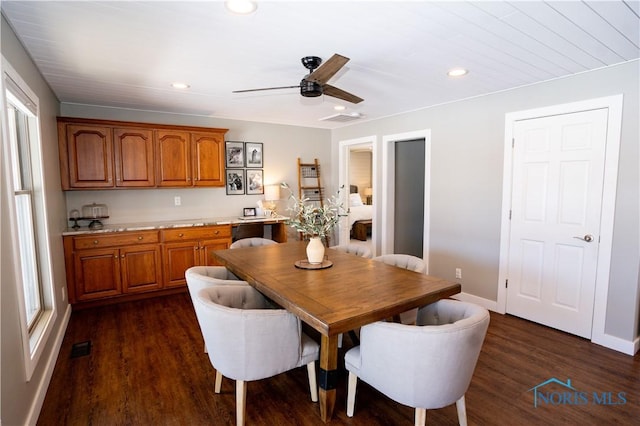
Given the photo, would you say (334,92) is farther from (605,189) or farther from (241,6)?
(605,189)

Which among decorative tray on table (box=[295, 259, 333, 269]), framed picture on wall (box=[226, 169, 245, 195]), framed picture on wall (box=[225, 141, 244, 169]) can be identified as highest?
framed picture on wall (box=[225, 141, 244, 169])

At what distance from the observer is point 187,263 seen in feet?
14.0

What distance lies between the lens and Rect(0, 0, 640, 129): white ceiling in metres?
1.85

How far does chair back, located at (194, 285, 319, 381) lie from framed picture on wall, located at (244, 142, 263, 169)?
3468 millimetres

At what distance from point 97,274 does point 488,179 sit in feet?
14.7

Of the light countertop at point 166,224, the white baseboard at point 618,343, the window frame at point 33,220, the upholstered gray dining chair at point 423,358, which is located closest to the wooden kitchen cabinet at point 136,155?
the light countertop at point 166,224

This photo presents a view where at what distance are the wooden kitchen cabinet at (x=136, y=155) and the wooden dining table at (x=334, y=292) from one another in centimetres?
216

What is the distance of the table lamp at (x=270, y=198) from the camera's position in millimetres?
5211

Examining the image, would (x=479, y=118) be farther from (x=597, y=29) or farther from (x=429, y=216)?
(x=597, y=29)

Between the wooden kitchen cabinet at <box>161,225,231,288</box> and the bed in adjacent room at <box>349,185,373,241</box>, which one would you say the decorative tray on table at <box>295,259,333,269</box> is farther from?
the bed in adjacent room at <box>349,185,373,241</box>

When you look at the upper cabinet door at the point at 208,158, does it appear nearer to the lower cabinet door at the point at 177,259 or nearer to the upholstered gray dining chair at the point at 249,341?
the lower cabinet door at the point at 177,259

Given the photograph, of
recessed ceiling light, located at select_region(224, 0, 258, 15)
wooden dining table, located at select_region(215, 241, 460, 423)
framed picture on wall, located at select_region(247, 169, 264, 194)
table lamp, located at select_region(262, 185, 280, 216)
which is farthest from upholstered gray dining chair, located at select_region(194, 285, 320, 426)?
framed picture on wall, located at select_region(247, 169, 264, 194)

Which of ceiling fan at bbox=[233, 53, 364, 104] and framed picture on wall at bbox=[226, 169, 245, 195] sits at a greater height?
ceiling fan at bbox=[233, 53, 364, 104]

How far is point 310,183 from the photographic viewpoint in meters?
5.85
